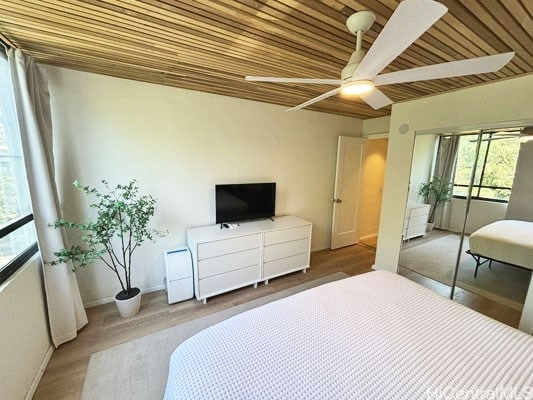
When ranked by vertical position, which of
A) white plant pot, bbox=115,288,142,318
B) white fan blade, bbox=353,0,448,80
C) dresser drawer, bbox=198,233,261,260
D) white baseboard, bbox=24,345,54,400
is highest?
white fan blade, bbox=353,0,448,80

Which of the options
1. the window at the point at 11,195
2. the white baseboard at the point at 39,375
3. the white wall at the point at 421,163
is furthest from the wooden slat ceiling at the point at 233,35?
the white baseboard at the point at 39,375

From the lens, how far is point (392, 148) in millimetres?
3100

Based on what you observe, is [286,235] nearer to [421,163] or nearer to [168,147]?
[168,147]

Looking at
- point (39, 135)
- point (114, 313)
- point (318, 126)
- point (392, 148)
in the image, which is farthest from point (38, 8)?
point (392, 148)

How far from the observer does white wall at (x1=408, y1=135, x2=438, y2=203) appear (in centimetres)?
280

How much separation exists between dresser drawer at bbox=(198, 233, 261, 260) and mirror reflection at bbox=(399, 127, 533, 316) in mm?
2074

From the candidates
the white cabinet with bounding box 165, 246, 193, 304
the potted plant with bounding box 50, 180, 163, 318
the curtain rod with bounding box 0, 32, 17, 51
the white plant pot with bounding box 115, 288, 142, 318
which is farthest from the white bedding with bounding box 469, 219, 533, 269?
the curtain rod with bounding box 0, 32, 17, 51

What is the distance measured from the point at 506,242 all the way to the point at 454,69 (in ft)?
7.61

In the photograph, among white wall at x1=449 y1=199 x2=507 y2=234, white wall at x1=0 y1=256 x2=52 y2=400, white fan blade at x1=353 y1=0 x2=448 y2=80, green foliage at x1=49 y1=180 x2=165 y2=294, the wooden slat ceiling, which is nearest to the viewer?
white fan blade at x1=353 y1=0 x2=448 y2=80

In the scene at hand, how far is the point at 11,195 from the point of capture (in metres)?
1.63

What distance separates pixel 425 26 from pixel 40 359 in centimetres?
311

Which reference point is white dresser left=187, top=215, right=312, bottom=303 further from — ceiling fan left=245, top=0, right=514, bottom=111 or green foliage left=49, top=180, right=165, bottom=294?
ceiling fan left=245, top=0, right=514, bottom=111

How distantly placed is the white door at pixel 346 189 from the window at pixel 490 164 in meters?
1.56

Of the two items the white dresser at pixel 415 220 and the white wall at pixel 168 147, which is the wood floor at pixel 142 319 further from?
the white dresser at pixel 415 220
